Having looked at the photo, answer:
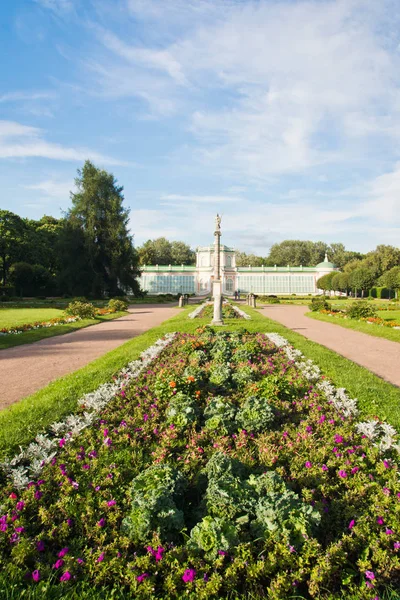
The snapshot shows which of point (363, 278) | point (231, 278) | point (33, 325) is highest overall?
point (231, 278)

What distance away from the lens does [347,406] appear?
16.9 ft

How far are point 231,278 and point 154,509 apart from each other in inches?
2685

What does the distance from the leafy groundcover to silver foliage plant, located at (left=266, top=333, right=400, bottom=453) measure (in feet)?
0.26

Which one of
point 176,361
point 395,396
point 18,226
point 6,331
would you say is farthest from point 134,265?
point 395,396

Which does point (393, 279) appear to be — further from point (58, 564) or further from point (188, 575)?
point (58, 564)

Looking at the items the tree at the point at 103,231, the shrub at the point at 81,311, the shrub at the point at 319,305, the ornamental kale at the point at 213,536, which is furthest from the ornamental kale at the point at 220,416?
the tree at the point at 103,231

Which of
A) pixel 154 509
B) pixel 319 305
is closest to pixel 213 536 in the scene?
pixel 154 509

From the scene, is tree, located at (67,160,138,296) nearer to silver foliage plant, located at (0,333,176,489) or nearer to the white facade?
the white facade

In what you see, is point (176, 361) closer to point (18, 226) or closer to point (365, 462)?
point (365, 462)

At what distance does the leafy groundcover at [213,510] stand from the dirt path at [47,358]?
2.58m

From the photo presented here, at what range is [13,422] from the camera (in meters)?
4.61

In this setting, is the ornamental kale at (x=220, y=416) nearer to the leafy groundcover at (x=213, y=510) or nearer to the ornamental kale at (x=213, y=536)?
the leafy groundcover at (x=213, y=510)

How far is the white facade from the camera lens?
231 feet

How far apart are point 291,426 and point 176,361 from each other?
3434mm
